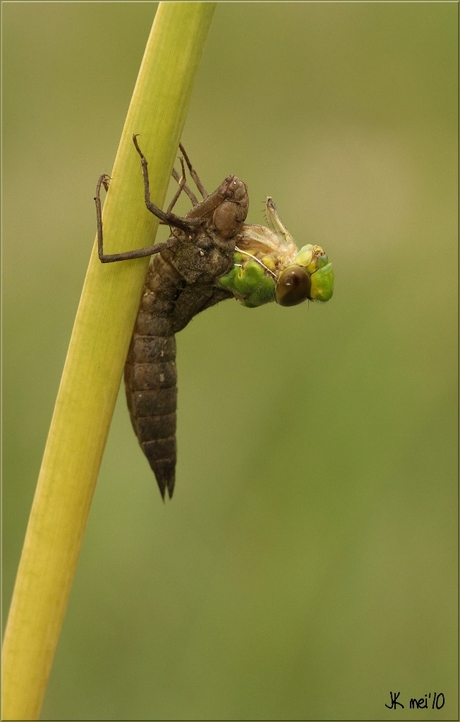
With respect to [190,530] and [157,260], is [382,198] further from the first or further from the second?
[190,530]

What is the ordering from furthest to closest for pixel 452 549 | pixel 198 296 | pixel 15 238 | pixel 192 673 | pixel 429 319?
pixel 15 238
pixel 429 319
pixel 452 549
pixel 192 673
pixel 198 296

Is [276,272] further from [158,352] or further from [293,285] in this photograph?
[158,352]

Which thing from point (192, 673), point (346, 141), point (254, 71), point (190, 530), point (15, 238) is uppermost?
point (254, 71)

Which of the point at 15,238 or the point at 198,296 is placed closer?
the point at 198,296

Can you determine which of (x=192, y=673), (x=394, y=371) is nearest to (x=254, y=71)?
(x=394, y=371)
